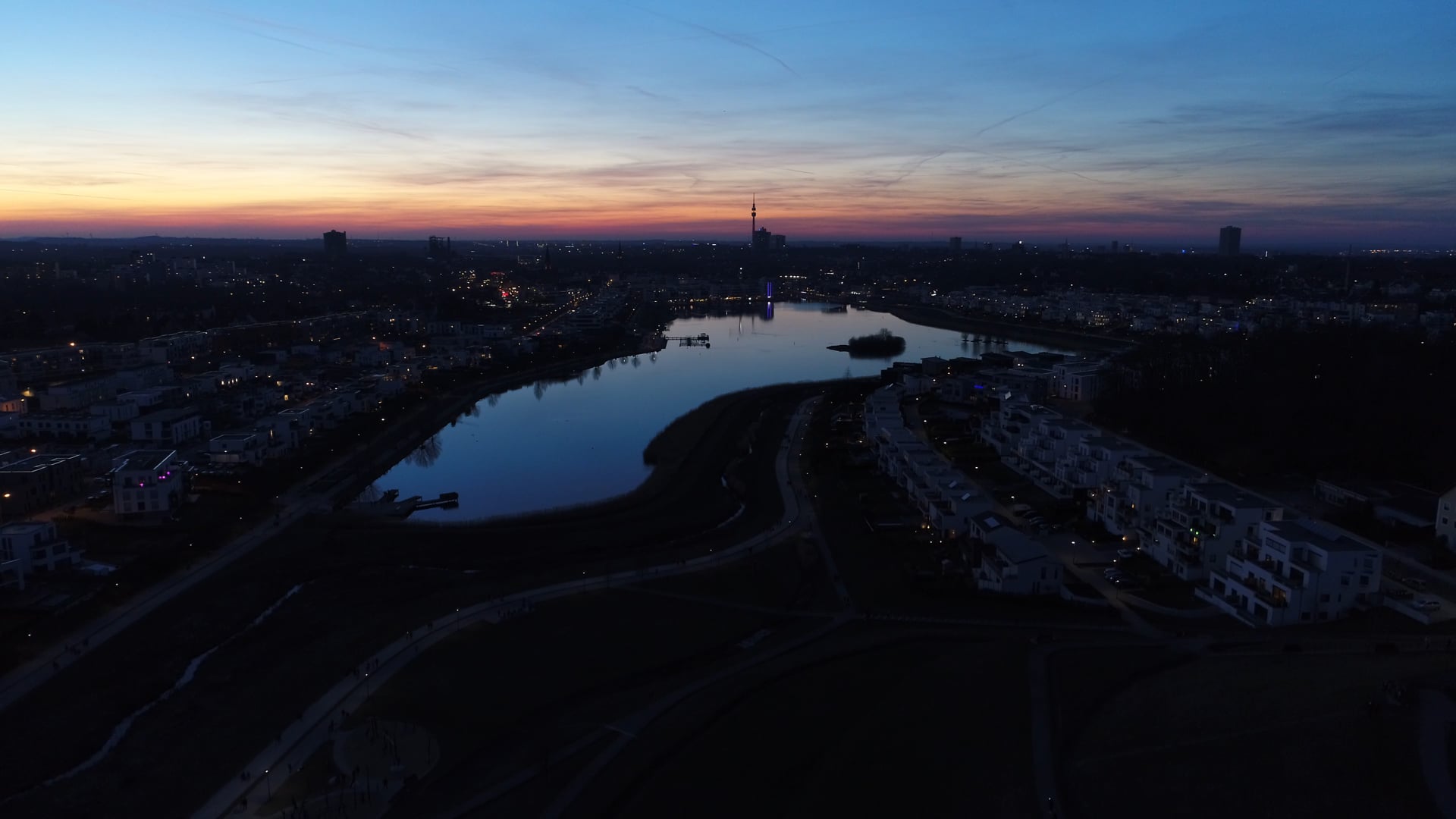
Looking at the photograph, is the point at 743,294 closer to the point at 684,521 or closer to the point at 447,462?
the point at 447,462

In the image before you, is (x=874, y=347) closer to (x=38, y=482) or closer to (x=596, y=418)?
(x=596, y=418)

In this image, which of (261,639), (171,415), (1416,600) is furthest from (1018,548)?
(171,415)

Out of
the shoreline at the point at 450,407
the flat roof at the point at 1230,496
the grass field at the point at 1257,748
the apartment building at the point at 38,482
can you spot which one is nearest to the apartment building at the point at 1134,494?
the flat roof at the point at 1230,496

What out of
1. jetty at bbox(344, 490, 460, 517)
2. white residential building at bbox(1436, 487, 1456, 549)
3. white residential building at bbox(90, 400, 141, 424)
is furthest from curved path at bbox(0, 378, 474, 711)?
white residential building at bbox(1436, 487, 1456, 549)

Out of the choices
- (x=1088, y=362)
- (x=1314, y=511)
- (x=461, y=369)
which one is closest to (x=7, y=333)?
(x=461, y=369)

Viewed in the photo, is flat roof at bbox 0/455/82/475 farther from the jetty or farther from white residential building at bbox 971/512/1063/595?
white residential building at bbox 971/512/1063/595

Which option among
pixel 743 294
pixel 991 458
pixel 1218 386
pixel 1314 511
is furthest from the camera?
pixel 743 294
